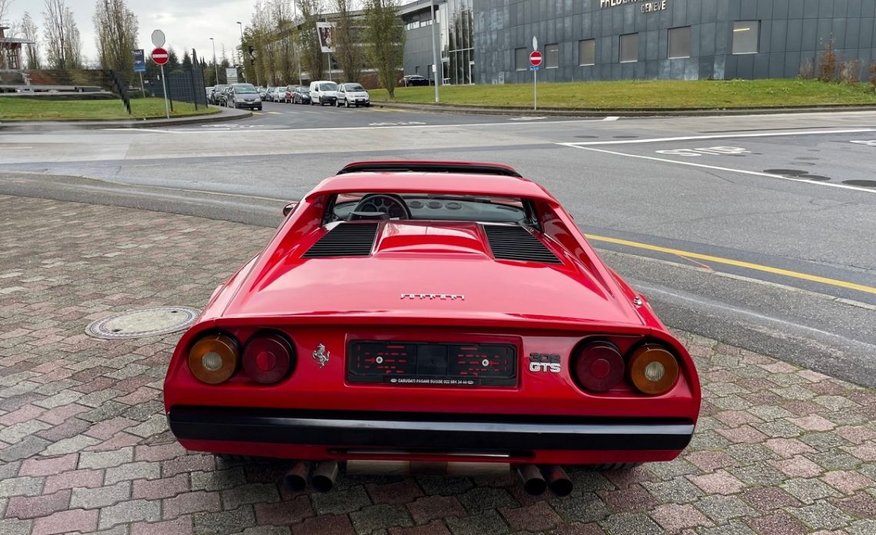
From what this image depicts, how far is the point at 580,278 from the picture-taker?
286cm

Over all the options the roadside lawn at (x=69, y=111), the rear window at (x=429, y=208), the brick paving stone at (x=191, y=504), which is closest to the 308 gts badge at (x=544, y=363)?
the rear window at (x=429, y=208)

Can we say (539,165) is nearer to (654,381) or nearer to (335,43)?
(654,381)

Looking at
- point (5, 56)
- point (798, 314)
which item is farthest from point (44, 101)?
point (798, 314)

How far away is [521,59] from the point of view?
59.7 meters

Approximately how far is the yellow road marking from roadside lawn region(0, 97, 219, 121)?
28.2m

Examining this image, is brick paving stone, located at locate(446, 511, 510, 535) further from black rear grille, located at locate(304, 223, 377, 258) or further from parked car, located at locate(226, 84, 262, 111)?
parked car, located at locate(226, 84, 262, 111)

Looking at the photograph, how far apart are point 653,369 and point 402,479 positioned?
1.20m

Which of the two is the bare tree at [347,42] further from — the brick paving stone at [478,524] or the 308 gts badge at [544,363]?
the 308 gts badge at [544,363]

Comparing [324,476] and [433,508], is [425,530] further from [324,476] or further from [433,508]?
[324,476]

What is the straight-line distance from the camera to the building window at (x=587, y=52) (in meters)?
52.8

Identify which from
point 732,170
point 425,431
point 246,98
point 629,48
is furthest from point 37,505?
point 629,48

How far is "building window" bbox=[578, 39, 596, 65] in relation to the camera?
52.8m

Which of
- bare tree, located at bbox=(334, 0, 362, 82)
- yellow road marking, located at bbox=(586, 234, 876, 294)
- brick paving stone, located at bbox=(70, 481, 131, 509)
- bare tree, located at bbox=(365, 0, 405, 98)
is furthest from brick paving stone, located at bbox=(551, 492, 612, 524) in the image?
bare tree, located at bbox=(334, 0, 362, 82)

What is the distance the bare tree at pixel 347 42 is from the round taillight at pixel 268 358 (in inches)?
2403
